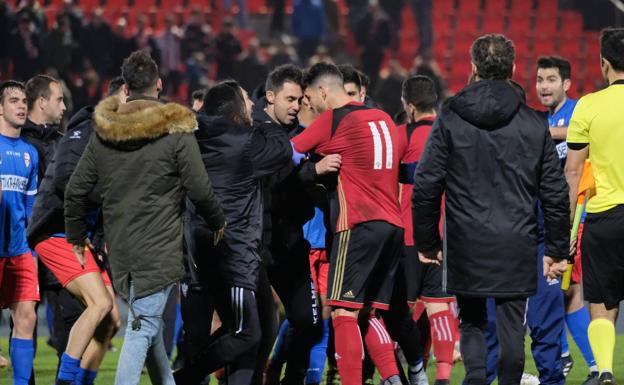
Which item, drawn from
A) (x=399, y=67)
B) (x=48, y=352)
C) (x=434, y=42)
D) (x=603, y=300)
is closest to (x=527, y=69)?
(x=434, y=42)

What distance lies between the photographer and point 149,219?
6250 millimetres

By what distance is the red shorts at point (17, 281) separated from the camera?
8023 millimetres

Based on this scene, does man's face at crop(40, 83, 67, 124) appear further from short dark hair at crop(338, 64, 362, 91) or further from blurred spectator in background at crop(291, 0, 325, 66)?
blurred spectator in background at crop(291, 0, 325, 66)

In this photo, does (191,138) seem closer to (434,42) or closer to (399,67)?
(399,67)

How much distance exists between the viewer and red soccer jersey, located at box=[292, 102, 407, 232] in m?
7.07

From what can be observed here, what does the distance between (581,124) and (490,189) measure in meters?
1.13

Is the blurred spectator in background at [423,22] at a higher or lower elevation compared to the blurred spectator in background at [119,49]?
higher

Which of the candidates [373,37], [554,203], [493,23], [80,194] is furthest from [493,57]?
[493,23]

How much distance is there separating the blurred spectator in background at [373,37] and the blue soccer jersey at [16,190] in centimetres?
1397

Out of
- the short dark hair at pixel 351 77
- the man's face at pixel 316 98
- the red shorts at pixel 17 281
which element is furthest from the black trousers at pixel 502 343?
the red shorts at pixel 17 281

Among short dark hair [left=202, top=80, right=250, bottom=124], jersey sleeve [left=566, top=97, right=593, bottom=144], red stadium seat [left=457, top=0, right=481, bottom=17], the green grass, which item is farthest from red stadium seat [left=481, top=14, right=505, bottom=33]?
short dark hair [left=202, top=80, right=250, bottom=124]

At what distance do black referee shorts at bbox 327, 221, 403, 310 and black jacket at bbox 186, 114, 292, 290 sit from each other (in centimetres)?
48

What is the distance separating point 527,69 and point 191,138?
724 inches

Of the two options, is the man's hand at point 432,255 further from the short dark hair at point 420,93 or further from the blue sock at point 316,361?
the short dark hair at point 420,93
